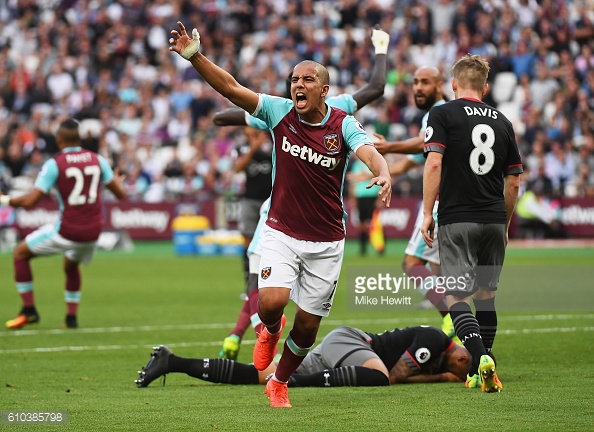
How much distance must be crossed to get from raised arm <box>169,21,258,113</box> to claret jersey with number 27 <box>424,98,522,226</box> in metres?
1.59

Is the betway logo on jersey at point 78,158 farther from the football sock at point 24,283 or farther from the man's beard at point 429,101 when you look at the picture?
the man's beard at point 429,101

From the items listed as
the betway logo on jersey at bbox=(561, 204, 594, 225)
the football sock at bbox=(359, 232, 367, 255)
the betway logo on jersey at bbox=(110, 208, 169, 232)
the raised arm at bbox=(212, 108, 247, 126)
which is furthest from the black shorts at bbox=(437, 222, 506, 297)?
the betway logo on jersey at bbox=(110, 208, 169, 232)

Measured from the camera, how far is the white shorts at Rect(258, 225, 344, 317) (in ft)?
24.1

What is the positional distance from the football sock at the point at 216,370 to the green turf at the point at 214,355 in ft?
0.37

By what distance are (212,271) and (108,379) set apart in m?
12.7

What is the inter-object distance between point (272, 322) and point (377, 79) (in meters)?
3.19

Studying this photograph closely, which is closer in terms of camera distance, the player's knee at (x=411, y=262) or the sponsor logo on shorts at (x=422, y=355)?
the sponsor logo on shorts at (x=422, y=355)

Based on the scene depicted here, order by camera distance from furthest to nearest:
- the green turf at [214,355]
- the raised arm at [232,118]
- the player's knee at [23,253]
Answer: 1. the player's knee at [23,253]
2. the raised arm at [232,118]
3. the green turf at [214,355]


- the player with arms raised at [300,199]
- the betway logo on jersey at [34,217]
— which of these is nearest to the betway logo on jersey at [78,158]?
the player with arms raised at [300,199]

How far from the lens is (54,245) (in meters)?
13.1

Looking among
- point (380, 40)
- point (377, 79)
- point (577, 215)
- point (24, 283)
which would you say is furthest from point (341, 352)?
point (577, 215)

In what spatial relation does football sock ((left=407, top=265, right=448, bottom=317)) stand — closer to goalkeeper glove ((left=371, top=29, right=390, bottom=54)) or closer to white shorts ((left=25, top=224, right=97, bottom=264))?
goalkeeper glove ((left=371, top=29, right=390, bottom=54))

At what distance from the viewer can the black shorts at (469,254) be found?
806cm

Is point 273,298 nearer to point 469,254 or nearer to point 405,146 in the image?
point 469,254
